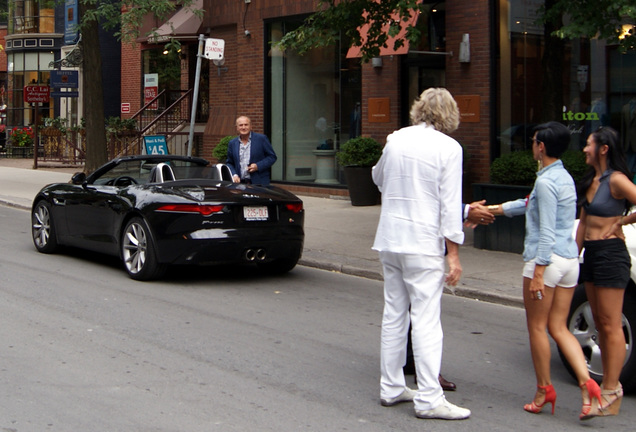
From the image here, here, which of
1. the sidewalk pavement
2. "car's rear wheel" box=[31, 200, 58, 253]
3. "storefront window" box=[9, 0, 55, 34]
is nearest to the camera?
the sidewalk pavement

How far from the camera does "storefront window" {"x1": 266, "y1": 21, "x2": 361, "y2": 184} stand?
718 inches

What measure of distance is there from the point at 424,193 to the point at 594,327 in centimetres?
167

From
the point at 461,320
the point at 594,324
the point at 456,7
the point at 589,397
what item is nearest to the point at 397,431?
the point at 589,397

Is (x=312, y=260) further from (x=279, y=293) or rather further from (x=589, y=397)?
(x=589, y=397)

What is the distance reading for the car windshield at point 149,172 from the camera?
9734mm

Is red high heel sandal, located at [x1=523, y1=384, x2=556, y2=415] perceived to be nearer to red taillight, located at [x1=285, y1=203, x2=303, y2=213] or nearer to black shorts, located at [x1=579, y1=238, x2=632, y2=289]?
black shorts, located at [x1=579, y1=238, x2=632, y2=289]

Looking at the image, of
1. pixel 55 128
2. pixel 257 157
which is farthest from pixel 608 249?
pixel 55 128

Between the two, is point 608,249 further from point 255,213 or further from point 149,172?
point 149,172

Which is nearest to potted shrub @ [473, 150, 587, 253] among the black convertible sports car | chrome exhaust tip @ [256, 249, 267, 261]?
the black convertible sports car

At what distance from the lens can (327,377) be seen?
5.95 metres

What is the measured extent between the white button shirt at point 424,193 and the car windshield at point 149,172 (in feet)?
16.7

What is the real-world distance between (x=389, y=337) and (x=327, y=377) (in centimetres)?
89

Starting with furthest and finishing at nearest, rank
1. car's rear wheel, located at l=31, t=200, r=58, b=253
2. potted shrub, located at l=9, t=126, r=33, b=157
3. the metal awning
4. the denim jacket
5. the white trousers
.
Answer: potted shrub, located at l=9, t=126, r=33, b=157 < the metal awning < car's rear wheel, located at l=31, t=200, r=58, b=253 < the white trousers < the denim jacket

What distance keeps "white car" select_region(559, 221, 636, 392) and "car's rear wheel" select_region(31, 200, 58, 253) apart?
7.38m
